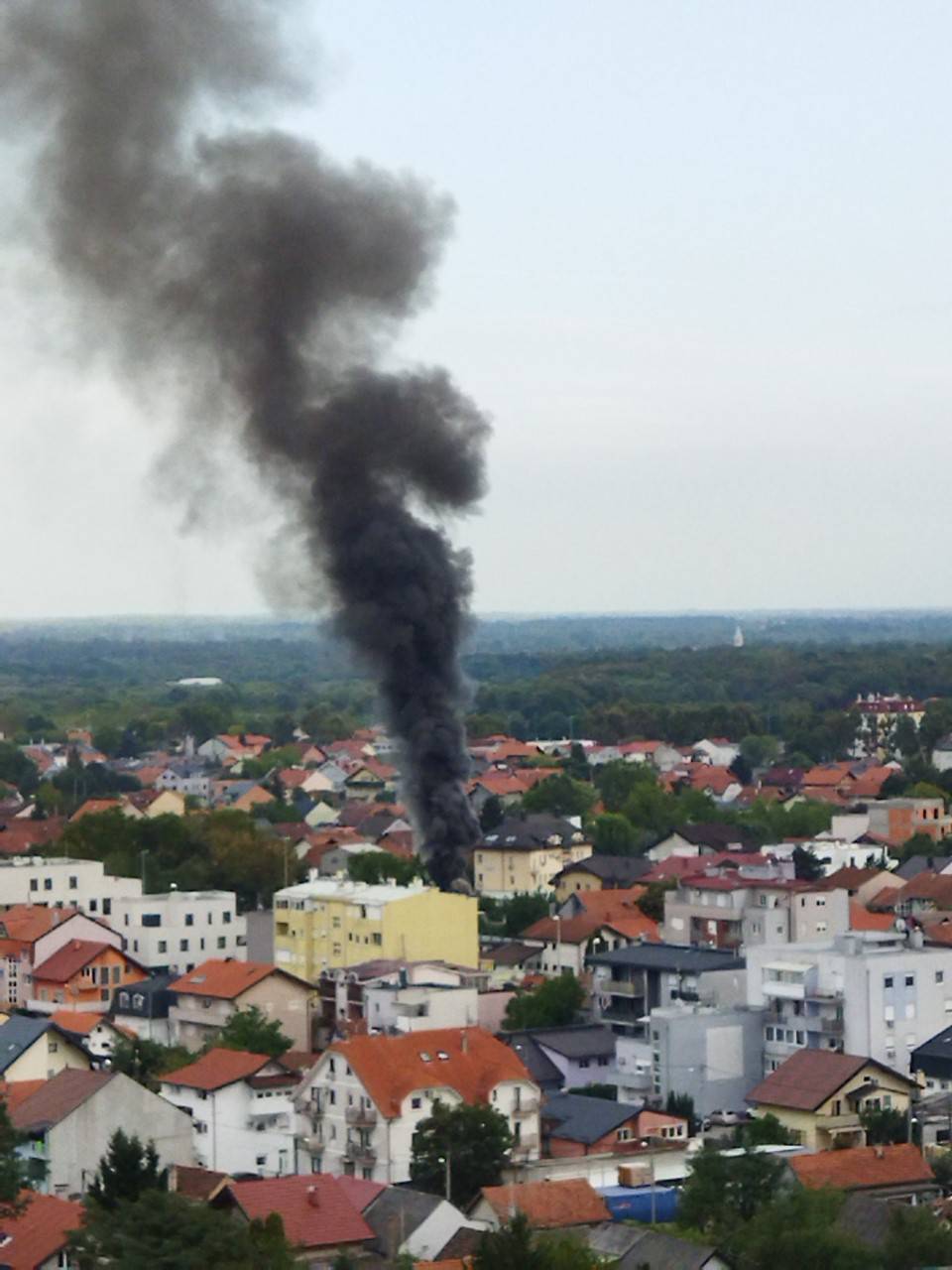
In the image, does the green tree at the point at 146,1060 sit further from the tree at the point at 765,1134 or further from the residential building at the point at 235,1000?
the tree at the point at 765,1134

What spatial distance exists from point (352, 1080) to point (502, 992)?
7.62 m

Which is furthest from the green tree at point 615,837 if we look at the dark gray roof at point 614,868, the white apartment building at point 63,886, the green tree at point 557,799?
the white apartment building at point 63,886

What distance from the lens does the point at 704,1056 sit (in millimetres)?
32625

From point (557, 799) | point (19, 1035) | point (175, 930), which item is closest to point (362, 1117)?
point (19, 1035)

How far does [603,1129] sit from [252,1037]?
20.1 feet

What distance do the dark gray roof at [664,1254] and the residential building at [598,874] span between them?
1146 inches

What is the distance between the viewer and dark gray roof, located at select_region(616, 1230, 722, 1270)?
22.7 meters

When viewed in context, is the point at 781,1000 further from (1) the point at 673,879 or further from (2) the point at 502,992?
(1) the point at 673,879

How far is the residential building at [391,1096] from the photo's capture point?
95.8 ft

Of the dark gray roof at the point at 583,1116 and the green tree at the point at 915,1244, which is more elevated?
the green tree at the point at 915,1244

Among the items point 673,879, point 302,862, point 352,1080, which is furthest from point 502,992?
point 302,862

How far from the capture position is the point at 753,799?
76.2 metres

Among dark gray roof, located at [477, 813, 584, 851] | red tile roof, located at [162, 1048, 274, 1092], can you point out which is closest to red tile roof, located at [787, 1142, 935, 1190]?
red tile roof, located at [162, 1048, 274, 1092]

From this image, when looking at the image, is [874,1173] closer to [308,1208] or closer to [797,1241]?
[797,1241]
